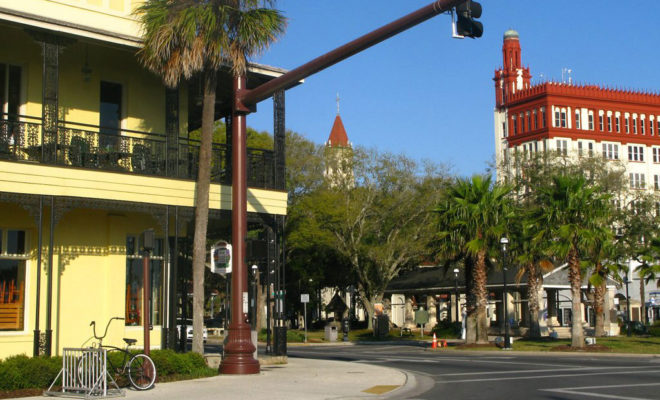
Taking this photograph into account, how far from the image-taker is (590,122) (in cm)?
10262

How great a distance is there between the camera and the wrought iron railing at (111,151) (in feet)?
59.1

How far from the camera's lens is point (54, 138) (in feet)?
58.5

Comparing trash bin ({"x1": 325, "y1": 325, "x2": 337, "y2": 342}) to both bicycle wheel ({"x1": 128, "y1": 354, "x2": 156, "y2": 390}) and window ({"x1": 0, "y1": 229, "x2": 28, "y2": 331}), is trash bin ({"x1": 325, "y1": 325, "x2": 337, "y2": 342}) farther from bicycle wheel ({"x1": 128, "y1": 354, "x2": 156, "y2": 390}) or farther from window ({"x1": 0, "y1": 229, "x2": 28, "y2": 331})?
bicycle wheel ({"x1": 128, "y1": 354, "x2": 156, "y2": 390})

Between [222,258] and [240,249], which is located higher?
[240,249]

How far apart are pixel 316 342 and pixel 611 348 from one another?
20.1m

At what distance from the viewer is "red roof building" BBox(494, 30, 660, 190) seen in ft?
331

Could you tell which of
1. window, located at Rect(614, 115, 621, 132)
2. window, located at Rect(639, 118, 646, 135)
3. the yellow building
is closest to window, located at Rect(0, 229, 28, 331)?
the yellow building

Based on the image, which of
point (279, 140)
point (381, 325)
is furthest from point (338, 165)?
point (279, 140)

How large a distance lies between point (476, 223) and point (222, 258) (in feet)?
63.6

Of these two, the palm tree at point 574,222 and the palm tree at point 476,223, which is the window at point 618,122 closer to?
the palm tree at point 476,223

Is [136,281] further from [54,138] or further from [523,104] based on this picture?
A: [523,104]

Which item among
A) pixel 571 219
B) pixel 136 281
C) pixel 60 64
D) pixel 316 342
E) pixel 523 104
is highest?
pixel 523 104

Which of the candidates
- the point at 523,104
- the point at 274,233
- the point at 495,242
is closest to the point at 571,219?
the point at 495,242

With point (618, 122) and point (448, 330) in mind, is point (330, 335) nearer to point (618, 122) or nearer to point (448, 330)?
point (448, 330)
